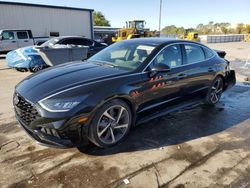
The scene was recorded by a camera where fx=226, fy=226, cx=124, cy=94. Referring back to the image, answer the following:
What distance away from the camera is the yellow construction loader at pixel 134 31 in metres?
24.6

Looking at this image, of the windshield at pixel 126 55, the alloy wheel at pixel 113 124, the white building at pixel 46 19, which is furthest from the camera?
the white building at pixel 46 19

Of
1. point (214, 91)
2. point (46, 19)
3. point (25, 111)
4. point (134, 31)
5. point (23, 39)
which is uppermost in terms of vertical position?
point (46, 19)

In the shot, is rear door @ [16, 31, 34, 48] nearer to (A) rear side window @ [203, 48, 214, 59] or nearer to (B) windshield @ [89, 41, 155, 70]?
(B) windshield @ [89, 41, 155, 70]

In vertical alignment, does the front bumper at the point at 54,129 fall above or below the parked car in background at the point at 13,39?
below

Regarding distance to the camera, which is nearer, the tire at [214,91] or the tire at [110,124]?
the tire at [110,124]

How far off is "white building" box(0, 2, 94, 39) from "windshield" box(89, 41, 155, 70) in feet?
67.2

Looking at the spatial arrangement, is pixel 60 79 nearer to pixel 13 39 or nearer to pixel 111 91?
pixel 111 91

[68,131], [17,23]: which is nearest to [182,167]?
[68,131]

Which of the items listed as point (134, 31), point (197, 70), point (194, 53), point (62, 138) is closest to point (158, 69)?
point (197, 70)

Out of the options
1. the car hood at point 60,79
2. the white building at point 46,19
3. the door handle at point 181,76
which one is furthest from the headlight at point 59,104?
the white building at point 46,19

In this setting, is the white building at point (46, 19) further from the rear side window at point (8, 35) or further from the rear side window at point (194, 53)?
the rear side window at point (194, 53)

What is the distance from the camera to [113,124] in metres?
3.22

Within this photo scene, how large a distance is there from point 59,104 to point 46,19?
76.8 feet

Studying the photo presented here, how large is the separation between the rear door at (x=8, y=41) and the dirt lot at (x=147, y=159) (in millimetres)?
12930
